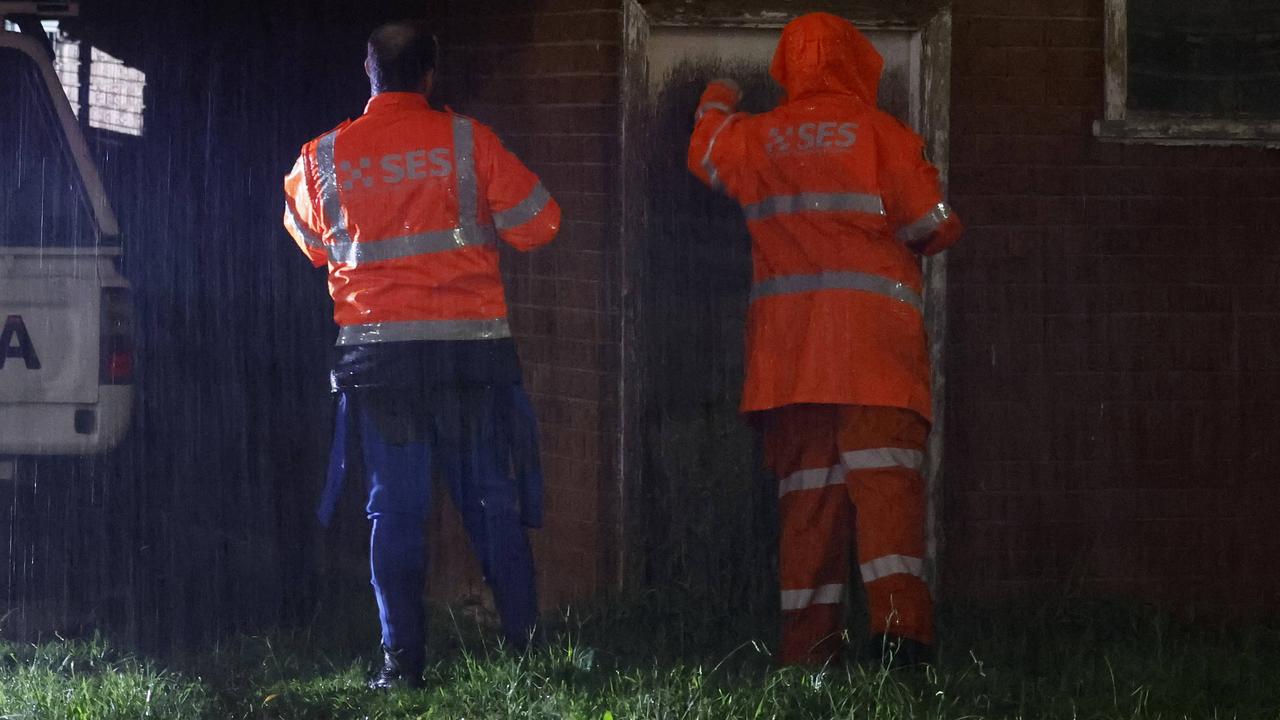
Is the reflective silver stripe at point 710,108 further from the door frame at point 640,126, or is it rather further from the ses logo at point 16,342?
the ses logo at point 16,342

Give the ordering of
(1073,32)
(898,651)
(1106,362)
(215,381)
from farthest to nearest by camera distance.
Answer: (215,381) → (1106,362) → (1073,32) → (898,651)

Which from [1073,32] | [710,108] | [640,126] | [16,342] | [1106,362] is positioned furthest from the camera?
[1106,362]

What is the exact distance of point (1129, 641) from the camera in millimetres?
6113

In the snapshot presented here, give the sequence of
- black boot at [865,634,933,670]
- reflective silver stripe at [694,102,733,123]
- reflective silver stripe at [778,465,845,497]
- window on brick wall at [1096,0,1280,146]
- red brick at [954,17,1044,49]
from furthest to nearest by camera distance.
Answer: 1. window on brick wall at [1096,0,1280,146]
2. red brick at [954,17,1044,49]
3. reflective silver stripe at [694,102,733,123]
4. reflective silver stripe at [778,465,845,497]
5. black boot at [865,634,933,670]

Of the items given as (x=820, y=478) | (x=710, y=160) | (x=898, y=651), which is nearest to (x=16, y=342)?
(x=710, y=160)

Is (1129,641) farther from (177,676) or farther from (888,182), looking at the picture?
(177,676)

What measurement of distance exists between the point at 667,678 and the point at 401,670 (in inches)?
33.1

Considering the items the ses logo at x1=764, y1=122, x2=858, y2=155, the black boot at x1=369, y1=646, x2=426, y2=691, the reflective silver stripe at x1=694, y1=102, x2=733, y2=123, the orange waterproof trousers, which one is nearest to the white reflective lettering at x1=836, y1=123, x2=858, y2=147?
the ses logo at x1=764, y1=122, x2=858, y2=155

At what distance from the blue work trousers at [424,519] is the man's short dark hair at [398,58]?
1.03m

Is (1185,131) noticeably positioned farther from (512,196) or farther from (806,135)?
(512,196)

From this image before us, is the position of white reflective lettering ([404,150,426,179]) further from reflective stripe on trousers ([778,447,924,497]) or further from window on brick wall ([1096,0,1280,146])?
window on brick wall ([1096,0,1280,146])

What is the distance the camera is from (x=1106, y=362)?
21.7 ft

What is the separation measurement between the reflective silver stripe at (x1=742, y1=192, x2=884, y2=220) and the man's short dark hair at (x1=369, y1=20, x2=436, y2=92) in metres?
1.19

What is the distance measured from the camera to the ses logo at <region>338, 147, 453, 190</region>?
17.0ft
